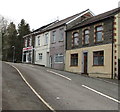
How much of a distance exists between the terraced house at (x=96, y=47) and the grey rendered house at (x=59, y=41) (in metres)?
1.57

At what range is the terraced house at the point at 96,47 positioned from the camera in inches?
858

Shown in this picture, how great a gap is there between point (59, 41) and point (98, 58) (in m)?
10.2

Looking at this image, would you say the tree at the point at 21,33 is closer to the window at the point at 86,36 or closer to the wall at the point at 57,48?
the wall at the point at 57,48

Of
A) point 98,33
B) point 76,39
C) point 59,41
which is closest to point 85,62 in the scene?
point 98,33

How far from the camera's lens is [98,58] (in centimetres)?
2358

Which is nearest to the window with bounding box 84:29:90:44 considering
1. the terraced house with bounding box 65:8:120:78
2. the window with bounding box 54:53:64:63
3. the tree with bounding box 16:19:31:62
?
the terraced house with bounding box 65:8:120:78

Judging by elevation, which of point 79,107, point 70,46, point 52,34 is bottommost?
point 79,107

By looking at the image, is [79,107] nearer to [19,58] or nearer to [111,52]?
[111,52]

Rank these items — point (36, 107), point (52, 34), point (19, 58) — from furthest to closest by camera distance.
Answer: point (19, 58) < point (52, 34) < point (36, 107)

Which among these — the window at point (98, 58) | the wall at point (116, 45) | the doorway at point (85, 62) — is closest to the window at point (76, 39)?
the doorway at point (85, 62)

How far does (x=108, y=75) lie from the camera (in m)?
21.8

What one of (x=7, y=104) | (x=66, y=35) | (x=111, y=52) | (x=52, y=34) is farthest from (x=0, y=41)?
(x=7, y=104)

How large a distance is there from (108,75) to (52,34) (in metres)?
16.0

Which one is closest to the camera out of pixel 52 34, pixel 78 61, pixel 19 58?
pixel 78 61
